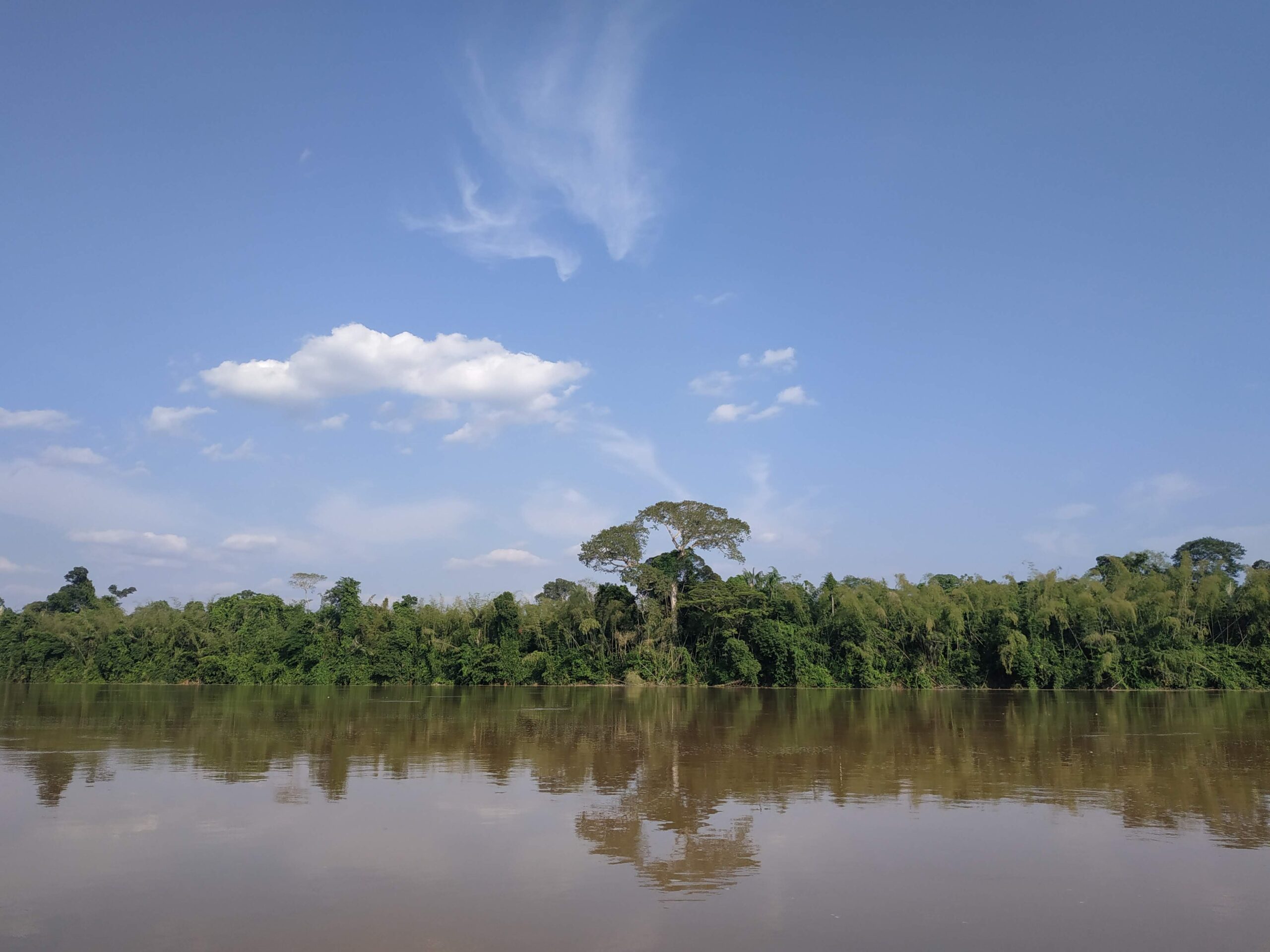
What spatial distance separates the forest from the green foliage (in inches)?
3.1

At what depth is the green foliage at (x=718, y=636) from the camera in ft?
107

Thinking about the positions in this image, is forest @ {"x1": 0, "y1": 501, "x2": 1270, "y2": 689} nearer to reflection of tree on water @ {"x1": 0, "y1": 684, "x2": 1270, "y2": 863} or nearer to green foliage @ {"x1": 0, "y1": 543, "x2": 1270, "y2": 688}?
green foliage @ {"x1": 0, "y1": 543, "x2": 1270, "y2": 688}

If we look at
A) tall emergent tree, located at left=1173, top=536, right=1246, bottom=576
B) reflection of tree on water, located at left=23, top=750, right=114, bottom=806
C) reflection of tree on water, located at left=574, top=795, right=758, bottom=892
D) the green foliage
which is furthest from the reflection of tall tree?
tall emergent tree, located at left=1173, top=536, right=1246, bottom=576

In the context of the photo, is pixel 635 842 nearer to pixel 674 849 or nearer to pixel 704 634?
pixel 674 849

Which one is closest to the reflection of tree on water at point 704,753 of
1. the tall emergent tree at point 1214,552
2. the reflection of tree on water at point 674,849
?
the reflection of tree on water at point 674,849

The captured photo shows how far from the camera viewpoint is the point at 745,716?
1977 centimetres

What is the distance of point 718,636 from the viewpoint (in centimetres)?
3756

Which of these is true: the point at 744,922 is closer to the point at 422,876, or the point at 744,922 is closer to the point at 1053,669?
the point at 422,876

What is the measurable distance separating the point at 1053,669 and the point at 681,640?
50.5 feet

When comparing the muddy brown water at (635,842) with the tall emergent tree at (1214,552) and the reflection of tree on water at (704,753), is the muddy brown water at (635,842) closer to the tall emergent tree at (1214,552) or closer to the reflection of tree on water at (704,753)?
the reflection of tree on water at (704,753)

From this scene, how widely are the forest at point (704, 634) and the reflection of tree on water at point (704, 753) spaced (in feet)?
29.7

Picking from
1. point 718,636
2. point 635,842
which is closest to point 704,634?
point 718,636

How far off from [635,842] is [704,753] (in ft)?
19.5

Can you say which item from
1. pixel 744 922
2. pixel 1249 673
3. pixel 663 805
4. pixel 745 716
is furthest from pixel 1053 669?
pixel 744 922
